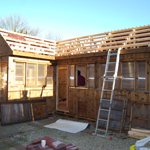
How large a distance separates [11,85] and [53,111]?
122 inches

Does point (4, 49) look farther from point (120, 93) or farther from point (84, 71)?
point (120, 93)

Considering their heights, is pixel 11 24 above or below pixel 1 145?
above

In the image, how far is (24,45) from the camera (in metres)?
9.03

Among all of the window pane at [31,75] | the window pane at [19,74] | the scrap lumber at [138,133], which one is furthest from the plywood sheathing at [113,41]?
the scrap lumber at [138,133]

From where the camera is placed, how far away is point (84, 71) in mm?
9984

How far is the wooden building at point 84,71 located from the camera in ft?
24.2

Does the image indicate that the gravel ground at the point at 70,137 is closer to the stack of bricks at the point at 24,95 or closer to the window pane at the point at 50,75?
the stack of bricks at the point at 24,95

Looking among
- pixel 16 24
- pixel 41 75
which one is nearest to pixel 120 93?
pixel 41 75

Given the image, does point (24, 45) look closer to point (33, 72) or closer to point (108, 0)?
point (33, 72)

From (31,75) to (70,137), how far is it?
177 inches

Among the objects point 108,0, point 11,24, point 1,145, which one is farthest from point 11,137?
point 11,24

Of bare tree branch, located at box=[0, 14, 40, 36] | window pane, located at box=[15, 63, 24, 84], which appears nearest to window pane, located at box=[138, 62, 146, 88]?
window pane, located at box=[15, 63, 24, 84]

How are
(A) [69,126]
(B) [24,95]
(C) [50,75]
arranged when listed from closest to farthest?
1. (A) [69,126]
2. (B) [24,95]
3. (C) [50,75]

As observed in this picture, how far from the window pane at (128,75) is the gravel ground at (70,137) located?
215 cm
